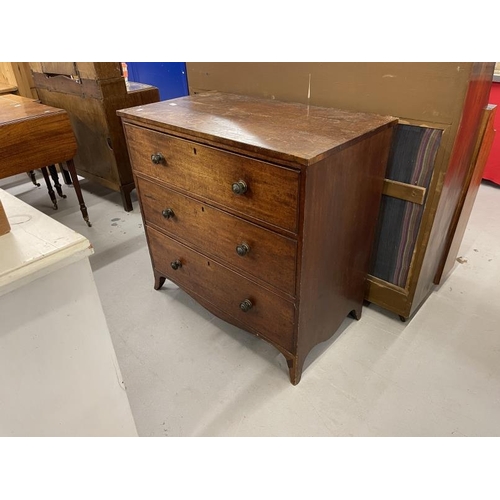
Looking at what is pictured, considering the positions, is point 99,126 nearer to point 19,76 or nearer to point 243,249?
point 19,76

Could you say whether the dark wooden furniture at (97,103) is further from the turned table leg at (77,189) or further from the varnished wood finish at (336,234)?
the varnished wood finish at (336,234)

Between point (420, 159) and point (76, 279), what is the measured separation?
3.98 feet

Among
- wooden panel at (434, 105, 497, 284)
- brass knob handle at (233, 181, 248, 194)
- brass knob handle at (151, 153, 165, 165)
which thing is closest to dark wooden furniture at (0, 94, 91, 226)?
brass knob handle at (151, 153, 165, 165)

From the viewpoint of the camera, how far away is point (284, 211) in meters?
1.13

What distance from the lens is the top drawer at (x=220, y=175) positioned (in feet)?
3.65

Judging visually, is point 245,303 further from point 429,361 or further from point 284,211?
point 429,361

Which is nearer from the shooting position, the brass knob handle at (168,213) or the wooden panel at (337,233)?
the wooden panel at (337,233)

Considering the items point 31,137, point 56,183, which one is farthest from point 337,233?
point 56,183

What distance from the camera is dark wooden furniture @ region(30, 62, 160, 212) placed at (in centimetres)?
244

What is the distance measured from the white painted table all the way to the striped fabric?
3.79ft

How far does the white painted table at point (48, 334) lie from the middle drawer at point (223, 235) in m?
0.57

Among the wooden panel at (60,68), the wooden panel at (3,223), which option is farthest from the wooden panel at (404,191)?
the wooden panel at (60,68)

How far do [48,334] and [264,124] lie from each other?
89 centimetres

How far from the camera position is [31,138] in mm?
2145
